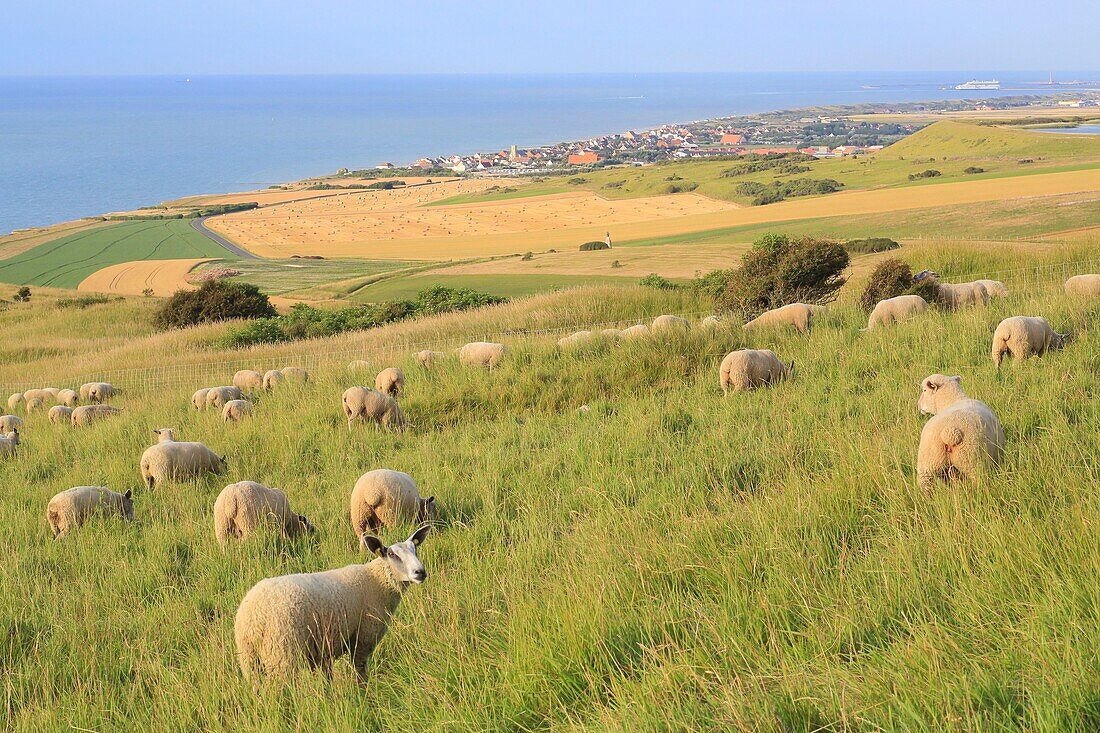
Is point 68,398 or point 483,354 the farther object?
point 68,398

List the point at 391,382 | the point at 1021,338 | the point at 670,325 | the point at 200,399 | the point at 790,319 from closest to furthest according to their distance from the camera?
the point at 1021,338, the point at 391,382, the point at 670,325, the point at 790,319, the point at 200,399

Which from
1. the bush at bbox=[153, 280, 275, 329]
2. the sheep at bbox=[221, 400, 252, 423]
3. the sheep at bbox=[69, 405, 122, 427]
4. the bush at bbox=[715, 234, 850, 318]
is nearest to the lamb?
the sheep at bbox=[221, 400, 252, 423]

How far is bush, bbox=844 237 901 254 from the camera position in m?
51.6

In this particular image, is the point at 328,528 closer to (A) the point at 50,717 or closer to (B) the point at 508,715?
(A) the point at 50,717

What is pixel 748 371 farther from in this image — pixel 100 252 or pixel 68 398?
pixel 100 252

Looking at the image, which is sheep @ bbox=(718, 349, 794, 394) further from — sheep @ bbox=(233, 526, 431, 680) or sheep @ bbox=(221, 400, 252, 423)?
sheep @ bbox=(221, 400, 252, 423)

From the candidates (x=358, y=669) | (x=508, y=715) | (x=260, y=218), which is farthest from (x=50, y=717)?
(x=260, y=218)

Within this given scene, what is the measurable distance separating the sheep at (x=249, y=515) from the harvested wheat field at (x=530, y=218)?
75.6m

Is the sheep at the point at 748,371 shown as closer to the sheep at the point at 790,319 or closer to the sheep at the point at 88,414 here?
the sheep at the point at 790,319

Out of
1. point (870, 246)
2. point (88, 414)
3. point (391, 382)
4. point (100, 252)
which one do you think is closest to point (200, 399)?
point (88, 414)

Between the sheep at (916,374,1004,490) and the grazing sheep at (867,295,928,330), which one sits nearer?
the sheep at (916,374,1004,490)

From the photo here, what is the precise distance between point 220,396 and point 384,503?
1028 cm

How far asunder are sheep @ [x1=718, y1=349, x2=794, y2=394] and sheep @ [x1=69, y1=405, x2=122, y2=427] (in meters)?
12.7

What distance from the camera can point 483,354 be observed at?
16859 mm
